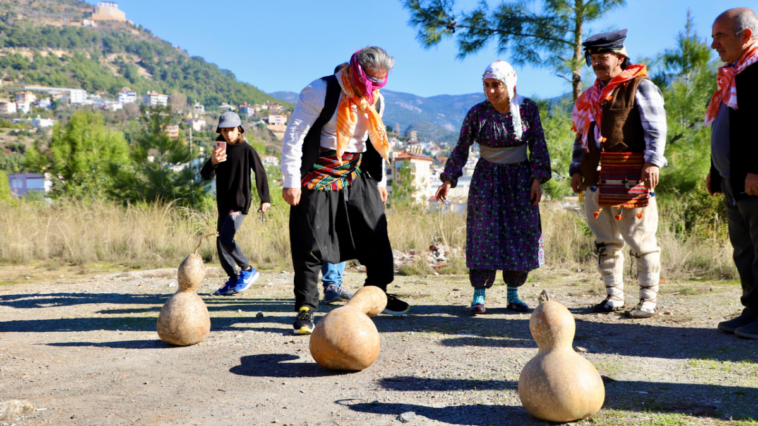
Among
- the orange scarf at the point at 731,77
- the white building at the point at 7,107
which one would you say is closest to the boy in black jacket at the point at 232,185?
the orange scarf at the point at 731,77

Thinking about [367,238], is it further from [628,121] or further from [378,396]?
[628,121]

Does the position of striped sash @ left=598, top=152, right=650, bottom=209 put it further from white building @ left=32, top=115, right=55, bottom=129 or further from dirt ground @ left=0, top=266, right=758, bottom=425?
white building @ left=32, top=115, right=55, bottom=129

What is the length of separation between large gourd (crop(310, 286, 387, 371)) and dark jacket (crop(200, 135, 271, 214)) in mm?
3025

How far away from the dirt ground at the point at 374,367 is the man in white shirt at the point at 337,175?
1.85 ft

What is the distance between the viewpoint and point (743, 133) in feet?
11.6

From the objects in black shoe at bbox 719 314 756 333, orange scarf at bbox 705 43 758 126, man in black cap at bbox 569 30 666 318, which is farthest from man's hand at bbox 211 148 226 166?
black shoe at bbox 719 314 756 333

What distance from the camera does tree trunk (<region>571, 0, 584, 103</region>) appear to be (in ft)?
28.6

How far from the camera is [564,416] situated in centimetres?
222

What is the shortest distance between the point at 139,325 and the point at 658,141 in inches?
169

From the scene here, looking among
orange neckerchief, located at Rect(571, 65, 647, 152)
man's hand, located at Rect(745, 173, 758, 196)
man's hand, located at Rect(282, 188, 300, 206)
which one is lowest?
man's hand, located at Rect(282, 188, 300, 206)

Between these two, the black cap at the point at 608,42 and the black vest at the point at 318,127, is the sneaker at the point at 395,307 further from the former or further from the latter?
the black cap at the point at 608,42

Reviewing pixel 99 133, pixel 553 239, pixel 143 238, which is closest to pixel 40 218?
pixel 143 238

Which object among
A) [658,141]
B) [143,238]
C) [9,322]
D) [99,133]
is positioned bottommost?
[9,322]

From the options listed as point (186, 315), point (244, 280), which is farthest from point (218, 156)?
point (186, 315)
